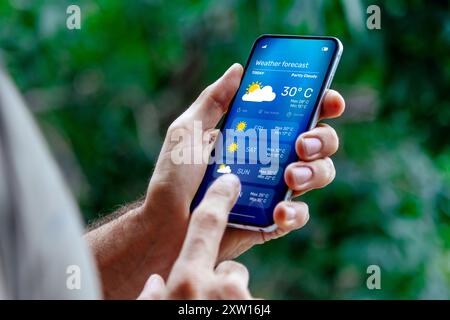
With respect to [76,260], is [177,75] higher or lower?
lower

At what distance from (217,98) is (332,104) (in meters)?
0.17

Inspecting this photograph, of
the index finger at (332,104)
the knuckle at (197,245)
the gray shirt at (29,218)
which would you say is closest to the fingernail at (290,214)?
the index finger at (332,104)

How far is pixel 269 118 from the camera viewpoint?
3.37 ft

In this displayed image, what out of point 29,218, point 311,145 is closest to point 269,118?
point 311,145

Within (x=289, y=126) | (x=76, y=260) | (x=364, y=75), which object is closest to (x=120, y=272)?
(x=289, y=126)

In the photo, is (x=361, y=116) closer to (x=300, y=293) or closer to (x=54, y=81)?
(x=300, y=293)

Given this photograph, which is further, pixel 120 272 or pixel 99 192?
pixel 99 192

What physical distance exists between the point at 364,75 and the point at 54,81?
41.2 inches

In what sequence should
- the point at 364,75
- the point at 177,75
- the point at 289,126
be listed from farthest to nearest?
the point at 177,75 → the point at 364,75 → the point at 289,126

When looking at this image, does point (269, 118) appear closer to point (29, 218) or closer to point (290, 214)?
point (290, 214)

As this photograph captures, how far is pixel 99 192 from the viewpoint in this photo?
2.77 meters

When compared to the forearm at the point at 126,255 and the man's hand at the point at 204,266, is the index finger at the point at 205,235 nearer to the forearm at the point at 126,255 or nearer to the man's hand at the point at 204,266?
the man's hand at the point at 204,266
